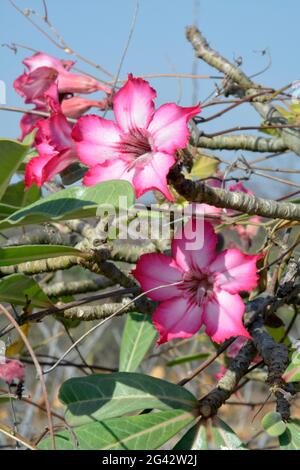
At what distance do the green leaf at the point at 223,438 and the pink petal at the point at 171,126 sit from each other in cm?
26

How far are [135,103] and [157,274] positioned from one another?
6.6 inches

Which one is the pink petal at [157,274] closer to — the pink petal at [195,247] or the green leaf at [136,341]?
the pink petal at [195,247]

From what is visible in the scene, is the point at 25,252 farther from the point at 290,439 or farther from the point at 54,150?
the point at 290,439

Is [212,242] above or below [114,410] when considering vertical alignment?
above

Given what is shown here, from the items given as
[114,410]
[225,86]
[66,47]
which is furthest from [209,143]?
[114,410]

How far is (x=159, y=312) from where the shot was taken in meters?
0.73

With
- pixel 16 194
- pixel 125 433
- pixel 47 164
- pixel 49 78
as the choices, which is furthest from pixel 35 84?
pixel 125 433

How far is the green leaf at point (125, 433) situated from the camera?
63cm

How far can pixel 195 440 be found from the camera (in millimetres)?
681

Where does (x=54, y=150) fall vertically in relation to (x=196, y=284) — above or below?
above

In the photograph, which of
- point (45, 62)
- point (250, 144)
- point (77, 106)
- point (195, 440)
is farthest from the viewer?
point (250, 144)
